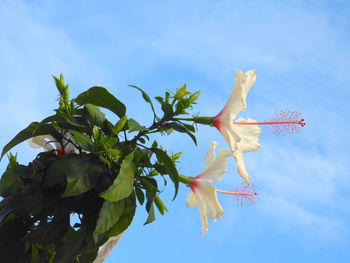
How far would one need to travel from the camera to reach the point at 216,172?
4.74ft

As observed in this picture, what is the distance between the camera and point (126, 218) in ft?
4.47

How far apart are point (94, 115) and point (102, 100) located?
0.24ft

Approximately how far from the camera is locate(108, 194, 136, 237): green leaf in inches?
53.2

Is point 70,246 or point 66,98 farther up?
point 66,98

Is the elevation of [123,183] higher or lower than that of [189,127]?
lower

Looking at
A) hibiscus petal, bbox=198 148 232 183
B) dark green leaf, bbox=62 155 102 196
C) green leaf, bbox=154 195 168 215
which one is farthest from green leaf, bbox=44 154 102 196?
hibiscus petal, bbox=198 148 232 183

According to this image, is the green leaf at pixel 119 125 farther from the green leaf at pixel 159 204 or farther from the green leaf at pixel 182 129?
the green leaf at pixel 159 204

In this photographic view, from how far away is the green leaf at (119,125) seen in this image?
135cm

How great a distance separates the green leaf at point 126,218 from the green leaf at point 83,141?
0.18m

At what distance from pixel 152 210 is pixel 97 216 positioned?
0.56 feet

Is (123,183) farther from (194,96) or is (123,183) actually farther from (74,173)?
(194,96)

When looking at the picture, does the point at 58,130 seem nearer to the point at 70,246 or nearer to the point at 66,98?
the point at 66,98

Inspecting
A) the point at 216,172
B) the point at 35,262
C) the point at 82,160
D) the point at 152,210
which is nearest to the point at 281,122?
the point at 216,172

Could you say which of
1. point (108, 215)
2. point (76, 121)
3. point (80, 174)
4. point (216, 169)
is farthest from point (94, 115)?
point (216, 169)
